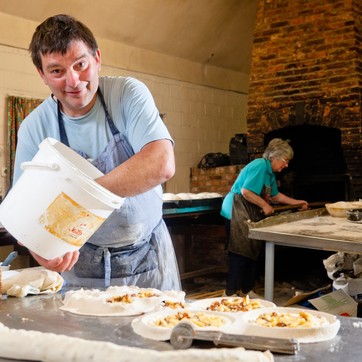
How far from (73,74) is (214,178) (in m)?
5.71

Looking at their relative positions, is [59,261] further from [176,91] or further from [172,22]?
[176,91]

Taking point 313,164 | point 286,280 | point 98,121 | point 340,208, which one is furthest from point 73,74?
point 313,164

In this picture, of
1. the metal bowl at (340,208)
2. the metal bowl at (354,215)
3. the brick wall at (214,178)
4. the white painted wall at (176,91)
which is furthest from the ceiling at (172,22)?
the metal bowl at (354,215)

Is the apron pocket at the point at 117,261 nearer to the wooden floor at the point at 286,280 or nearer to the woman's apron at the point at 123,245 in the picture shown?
the woman's apron at the point at 123,245

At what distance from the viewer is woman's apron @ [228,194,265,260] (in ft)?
18.1

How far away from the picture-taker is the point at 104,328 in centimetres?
142

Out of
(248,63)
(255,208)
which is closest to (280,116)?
(255,208)

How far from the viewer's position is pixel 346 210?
4.54 meters

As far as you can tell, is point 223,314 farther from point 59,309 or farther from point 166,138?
point 166,138

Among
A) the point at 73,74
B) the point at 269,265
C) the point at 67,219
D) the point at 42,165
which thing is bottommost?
the point at 269,265

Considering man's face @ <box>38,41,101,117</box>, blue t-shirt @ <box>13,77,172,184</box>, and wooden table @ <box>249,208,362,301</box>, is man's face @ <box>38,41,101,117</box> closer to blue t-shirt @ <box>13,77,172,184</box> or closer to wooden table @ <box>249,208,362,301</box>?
blue t-shirt @ <box>13,77,172,184</box>

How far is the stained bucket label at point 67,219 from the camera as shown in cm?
137

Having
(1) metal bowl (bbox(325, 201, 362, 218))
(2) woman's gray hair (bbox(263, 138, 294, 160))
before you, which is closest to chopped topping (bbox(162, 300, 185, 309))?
(1) metal bowl (bbox(325, 201, 362, 218))

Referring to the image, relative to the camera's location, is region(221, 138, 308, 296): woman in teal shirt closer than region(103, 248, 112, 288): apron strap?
No
